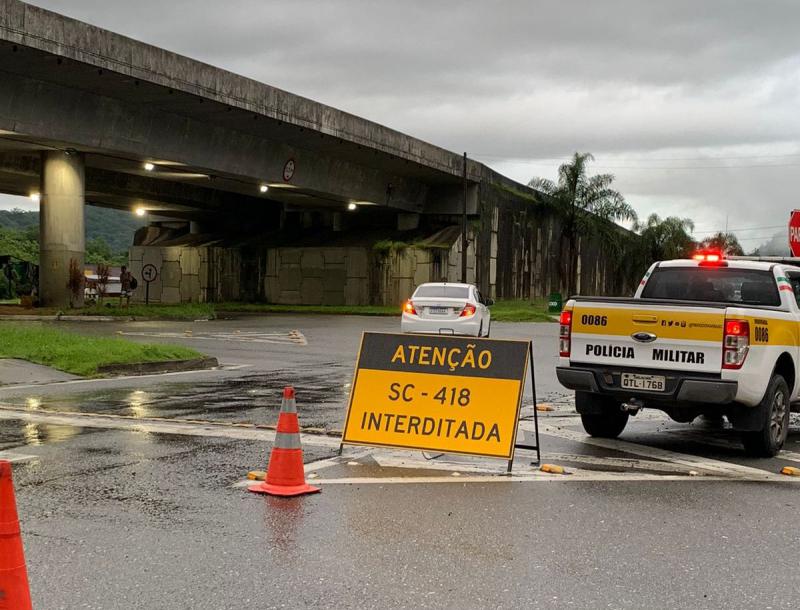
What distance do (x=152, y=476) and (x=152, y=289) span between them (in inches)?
2052

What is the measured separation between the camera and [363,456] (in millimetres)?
9117

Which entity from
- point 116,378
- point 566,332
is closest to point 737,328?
point 566,332

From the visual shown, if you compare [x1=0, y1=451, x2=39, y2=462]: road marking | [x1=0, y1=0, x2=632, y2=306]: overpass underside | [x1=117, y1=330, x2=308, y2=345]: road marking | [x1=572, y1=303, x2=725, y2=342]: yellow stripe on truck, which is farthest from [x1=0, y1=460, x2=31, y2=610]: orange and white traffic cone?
[x1=0, y1=0, x2=632, y2=306]: overpass underside

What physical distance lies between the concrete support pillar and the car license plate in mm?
28024

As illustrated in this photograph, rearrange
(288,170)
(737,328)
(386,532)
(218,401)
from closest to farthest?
(386,532) < (737,328) < (218,401) < (288,170)

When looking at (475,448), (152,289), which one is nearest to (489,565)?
(475,448)

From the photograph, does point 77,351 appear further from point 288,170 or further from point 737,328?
point 288,170

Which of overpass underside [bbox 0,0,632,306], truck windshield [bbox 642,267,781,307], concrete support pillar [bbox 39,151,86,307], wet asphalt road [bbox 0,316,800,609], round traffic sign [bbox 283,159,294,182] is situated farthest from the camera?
round traffic sign [bbox 283,159,294,182]

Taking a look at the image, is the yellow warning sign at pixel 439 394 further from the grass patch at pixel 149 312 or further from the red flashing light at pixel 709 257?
the grass patch at pixel 149 312

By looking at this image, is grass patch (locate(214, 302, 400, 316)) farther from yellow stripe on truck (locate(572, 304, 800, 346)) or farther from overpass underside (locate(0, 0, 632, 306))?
yellow stripe on truck (locate(572, 304, 800, 346))

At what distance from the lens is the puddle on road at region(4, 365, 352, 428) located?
11680mm

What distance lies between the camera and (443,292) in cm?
2547

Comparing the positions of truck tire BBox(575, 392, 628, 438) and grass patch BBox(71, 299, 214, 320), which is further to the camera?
grass patch BBox(71, 299, 214, 320)

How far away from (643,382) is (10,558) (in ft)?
22.0
